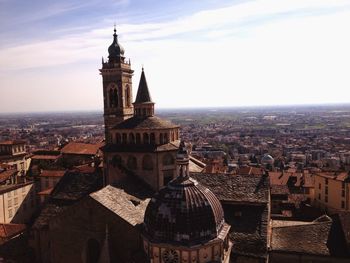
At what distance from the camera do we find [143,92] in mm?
38562

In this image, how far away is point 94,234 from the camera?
84.2 ft

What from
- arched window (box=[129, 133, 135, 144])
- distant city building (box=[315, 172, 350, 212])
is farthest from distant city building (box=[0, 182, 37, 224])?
distant city building (box=[315, 172, 350, 212])

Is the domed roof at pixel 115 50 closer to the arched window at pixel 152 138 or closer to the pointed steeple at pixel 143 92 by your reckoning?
the pointed steeple at pixel 143 92

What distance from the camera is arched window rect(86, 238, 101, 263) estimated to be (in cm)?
2619

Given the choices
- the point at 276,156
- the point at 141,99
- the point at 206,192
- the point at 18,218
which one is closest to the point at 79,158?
the point at 18,218

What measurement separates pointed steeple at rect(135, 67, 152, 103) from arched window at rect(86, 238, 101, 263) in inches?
636

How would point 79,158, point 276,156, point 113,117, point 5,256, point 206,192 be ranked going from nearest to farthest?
A: point 206,192, point 5,256, point 113,117, point 79,158, point 276,156

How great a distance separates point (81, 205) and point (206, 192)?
9.26 m

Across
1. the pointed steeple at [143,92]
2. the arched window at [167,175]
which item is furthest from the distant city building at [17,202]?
the arched window at [167,175]

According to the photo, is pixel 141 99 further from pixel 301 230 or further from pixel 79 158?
pixel 79 158

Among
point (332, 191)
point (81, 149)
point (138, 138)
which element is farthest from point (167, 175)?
point (81, 149)

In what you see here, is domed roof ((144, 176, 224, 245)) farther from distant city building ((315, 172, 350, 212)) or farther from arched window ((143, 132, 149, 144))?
distant city building ((315, 172, 350, 212))

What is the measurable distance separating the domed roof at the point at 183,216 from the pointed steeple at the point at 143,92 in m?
17.9

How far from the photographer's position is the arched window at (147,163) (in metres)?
34.2
